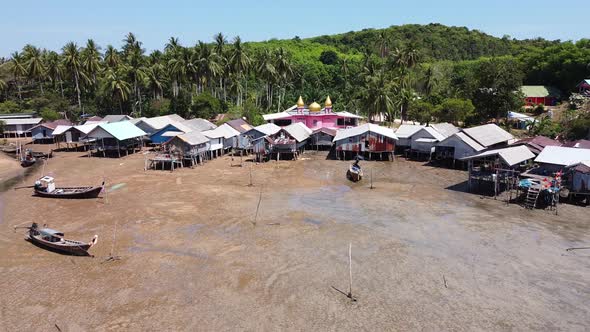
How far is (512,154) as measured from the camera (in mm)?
37812

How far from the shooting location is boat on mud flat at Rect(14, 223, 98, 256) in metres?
24.1

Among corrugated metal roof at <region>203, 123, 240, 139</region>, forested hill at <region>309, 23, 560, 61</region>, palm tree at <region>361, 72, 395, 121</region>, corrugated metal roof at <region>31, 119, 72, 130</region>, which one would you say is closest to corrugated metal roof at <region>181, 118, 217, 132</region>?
corrugated metal roof at <region>203, 123, 240, 139</region>

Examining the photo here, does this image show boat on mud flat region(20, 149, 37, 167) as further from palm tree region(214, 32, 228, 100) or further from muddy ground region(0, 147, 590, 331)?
palm tree region(214, 32, 228, 100)

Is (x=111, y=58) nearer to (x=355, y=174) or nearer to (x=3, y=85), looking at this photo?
(x=3, y=85)

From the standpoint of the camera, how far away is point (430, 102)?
81.2m

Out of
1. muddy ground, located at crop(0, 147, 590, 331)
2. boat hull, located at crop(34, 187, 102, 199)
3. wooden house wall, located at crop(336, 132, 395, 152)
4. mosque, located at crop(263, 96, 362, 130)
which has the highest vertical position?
mosque, located at crop(263, 96, 362, 130)

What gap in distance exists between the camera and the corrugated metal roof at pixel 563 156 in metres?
35.7

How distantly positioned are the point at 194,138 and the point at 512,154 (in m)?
34.7

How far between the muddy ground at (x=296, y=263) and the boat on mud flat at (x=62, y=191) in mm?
716

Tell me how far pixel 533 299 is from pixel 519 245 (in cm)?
664

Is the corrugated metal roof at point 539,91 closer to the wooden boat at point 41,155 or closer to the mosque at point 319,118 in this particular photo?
the mosque at point 319,118

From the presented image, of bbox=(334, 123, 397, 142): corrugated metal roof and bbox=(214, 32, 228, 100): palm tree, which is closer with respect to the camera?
bbox=(334, 123, 397, 142): corrugated metal roof

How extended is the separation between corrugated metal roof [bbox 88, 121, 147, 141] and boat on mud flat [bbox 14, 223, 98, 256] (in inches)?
1192

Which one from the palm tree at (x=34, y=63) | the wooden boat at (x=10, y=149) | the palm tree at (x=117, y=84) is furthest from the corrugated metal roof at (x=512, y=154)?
the palm tree at (x=34, y=63)
